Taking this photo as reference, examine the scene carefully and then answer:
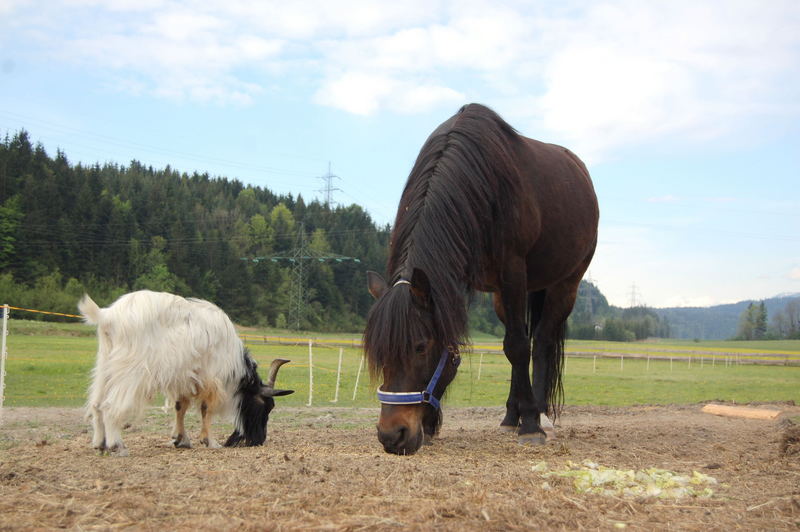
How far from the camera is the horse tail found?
855 cm

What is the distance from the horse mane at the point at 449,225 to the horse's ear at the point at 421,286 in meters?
0.05

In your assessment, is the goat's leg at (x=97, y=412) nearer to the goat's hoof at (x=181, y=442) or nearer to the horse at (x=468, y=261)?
the goat's hoof at (x=181, y=442)

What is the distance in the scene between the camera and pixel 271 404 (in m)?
7.80

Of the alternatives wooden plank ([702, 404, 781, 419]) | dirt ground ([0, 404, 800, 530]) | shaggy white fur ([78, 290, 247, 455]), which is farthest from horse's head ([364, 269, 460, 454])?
wooden plank ([702, 404, 781, 419])

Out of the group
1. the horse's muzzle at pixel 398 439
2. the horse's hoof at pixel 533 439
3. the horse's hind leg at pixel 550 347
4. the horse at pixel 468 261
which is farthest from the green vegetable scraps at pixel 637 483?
the horse's hind leg at pixel 550 347

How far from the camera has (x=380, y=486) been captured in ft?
13.4

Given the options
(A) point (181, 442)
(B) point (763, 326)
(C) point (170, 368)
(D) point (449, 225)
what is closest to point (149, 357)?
(C) point (170, 368)

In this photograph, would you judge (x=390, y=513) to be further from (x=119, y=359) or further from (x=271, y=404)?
(x=271, y=404)

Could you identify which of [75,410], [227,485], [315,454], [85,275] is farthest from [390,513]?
[85,275]

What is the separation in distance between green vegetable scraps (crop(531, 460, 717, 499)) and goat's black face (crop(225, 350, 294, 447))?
3642 millimetres

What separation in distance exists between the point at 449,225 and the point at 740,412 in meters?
8.33

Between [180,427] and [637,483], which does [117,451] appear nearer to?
[180,427]

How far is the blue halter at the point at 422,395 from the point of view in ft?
16.9

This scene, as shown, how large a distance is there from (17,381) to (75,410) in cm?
758
